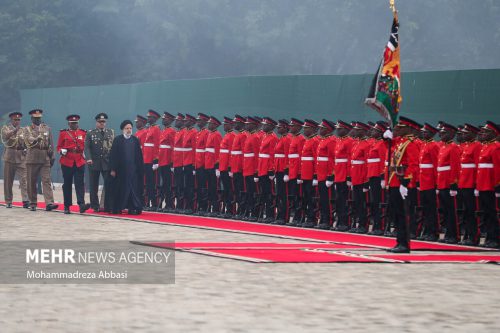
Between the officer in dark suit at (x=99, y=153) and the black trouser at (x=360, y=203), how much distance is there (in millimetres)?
6039

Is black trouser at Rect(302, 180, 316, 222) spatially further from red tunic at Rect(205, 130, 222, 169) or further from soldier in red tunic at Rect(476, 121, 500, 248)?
soldier in red tunic at Rect(476, 121, 500, 248)

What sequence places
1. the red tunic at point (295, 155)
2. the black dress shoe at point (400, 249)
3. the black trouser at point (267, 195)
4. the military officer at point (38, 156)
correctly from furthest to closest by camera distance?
the military officer at point (38, 156)
the black trouser at point (267, 195)
the red tunic at point (295, 155)
the black dress shoe at point (400, 249)

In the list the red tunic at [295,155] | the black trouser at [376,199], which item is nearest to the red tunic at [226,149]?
the red tunic at [295,155]

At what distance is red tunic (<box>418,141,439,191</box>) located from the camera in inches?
720

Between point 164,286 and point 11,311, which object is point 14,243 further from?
point 11,311

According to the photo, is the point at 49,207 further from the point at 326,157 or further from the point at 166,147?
the point at 326,157

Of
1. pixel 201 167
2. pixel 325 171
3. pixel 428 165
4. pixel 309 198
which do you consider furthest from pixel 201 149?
pixel 428 165

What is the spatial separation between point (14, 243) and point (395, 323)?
7752mm

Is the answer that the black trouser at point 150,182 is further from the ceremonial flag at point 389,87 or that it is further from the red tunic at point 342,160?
the ceremonial flag at point 389,87

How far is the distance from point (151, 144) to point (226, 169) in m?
2.67

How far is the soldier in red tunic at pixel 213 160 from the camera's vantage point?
2336 cm

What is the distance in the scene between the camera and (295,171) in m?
21.0

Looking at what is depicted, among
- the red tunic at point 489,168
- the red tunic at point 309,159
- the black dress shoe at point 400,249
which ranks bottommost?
the black dress shoe at point 400,249

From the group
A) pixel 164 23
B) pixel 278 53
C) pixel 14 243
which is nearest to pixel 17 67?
pixel 164 23
